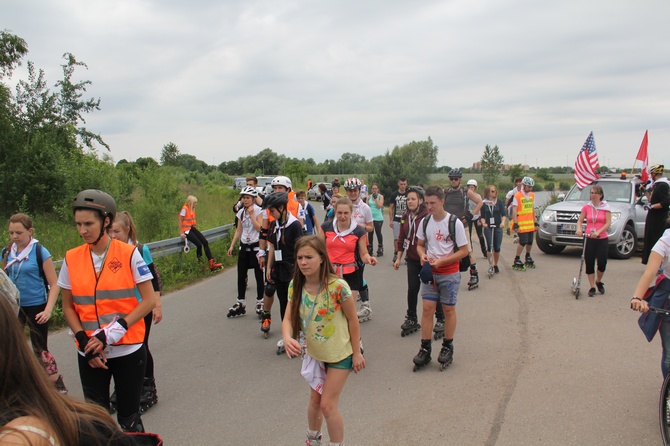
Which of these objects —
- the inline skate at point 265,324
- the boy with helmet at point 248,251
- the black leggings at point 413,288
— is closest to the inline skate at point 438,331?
the black leggings at point 413,288

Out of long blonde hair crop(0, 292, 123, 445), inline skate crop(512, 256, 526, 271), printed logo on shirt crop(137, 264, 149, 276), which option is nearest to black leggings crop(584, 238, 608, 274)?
inline skate crop(512, 256, 526, 271)

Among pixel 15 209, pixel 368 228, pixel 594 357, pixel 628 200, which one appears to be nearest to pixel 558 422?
pixel 594 357

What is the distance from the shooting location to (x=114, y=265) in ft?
10.4

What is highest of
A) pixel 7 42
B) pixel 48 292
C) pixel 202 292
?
pixel 7 42

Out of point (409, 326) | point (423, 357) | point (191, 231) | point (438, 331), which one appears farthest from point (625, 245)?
point (191, 231)

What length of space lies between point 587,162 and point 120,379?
39.8ft

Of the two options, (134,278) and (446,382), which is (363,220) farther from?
(134,278)

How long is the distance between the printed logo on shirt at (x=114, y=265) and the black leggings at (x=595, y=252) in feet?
25.8

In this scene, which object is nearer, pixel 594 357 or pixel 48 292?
pixel 48 292

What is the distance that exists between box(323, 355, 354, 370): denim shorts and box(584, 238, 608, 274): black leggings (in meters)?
6.49

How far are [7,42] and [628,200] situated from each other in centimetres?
2245

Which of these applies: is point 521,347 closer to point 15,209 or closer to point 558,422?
point 558,422

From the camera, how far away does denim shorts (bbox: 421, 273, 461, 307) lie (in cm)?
539

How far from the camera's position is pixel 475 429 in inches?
162
